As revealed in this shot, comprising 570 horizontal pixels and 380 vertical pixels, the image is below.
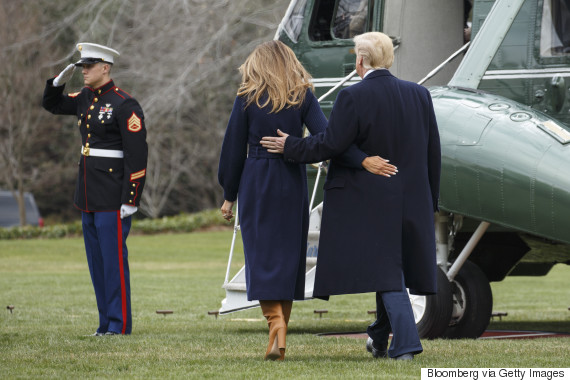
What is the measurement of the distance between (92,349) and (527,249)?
4298 mm

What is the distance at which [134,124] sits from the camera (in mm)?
8133

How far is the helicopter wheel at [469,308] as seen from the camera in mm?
8758

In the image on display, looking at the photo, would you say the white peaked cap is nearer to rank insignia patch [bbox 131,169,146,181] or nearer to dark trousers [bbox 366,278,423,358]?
rank insignia patch [bbox 131,169,146,181]

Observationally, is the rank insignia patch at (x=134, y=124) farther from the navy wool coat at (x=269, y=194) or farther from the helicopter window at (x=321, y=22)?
the helicopter window at (x=321, y=22)

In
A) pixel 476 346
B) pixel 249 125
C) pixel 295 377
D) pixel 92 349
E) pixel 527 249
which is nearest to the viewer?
pixel 295 377

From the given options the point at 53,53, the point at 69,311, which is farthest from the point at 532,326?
the point at 53,53

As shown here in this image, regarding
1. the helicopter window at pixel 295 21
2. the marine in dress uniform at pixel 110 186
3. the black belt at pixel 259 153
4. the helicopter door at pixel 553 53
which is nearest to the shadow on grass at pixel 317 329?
the marine in dress uniform at pixel 110 186

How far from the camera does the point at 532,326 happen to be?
10469mm

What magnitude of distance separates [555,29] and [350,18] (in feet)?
7.22

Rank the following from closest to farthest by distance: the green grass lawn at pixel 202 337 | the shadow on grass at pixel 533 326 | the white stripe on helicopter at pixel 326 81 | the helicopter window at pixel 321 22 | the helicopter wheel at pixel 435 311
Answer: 1. the green grass lawn at pixel 202 337
2. the helicopter wheel at pixel 435 311
3. the white stripe on helicopter at pixel 326 81
4. the shadow on grass at pixel 533 326
5. the helicopter window at pixel 321 22

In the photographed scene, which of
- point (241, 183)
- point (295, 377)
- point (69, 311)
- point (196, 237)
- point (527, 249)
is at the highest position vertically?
point (241, 183)

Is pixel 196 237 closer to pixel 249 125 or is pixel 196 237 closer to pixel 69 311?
pixel 69 311

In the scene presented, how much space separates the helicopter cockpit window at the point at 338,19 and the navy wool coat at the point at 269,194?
374cm

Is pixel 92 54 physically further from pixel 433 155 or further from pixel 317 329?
pixel 317 329
